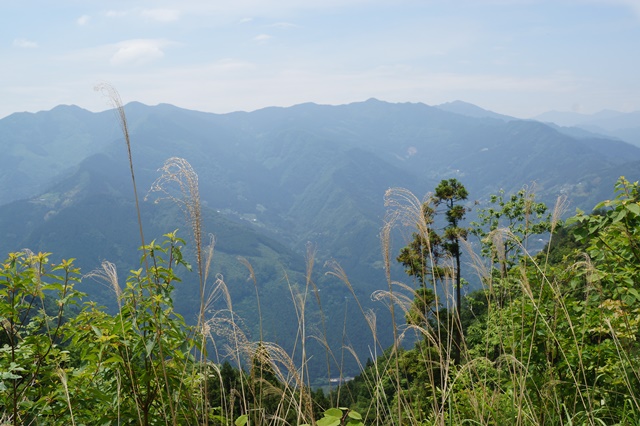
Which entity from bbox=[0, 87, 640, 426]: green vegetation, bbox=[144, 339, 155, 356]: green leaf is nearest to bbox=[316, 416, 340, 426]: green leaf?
bbox=[0, 87, 640, 426]: green vegetation

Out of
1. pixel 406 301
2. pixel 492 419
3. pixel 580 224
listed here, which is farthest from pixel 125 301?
pixel 580 224

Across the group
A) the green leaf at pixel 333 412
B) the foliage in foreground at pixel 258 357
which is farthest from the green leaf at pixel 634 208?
the green leaf at pixel 333 412

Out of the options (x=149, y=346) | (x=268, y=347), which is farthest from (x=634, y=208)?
(x=149, y=346)

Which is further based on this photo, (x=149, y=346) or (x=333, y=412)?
(x=149, y=346)

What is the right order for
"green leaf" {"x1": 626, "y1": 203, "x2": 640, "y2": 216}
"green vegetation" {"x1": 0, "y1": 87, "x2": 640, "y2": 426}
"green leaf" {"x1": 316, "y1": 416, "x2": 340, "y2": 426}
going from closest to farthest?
"green leaf" {"x1": 316, "y1": 416, "x2": 340, "y2": 426}
"green vegetation" {"x1": 0, "y1": 87, "x2": 640, "y2": 426}
"green leaf" {"x1": 626, "y1": 203, "x2": 640, "y2": 216}

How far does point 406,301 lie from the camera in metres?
2.90

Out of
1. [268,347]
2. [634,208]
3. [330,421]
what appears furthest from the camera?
[634,208]

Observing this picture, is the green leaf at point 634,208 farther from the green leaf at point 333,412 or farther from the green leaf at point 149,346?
the green leaf at point 149,346

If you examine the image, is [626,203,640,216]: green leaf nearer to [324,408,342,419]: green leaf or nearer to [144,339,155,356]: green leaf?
[324,408,342,419]: green leaf

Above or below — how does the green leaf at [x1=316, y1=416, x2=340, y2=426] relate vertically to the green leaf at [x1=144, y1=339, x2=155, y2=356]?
below

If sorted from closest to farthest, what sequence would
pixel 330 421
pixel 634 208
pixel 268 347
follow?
pixel 330 421
pixel 268 347
pixel 634 208

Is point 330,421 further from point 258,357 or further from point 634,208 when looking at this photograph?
point 634,208

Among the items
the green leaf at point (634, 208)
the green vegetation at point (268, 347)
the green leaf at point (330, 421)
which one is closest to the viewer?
the green leaf at point (330, 421)

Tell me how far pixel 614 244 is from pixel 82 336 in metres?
3.89
